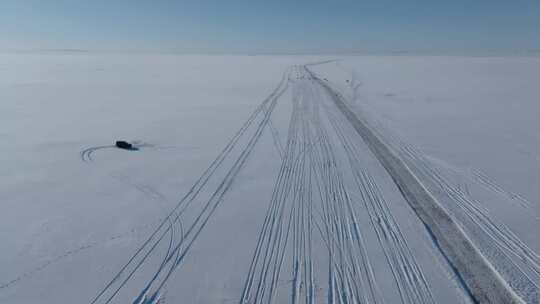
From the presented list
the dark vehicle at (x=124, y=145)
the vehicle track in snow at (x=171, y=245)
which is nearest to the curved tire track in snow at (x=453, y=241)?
the vehicle track in snow at (x=171, y=245)

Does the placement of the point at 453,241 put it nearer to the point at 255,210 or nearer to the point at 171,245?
the point at 255,210

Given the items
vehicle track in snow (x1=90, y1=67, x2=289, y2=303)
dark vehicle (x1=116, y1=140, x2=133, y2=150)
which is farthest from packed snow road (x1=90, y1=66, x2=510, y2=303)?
dark vehicle (x1=116, y1=140, x2=133, y2=150)

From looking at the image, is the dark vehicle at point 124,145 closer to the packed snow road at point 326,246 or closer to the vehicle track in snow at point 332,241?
the vehicle track in snow at point 332,241

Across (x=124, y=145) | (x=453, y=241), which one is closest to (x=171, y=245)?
(x=453, y=241)

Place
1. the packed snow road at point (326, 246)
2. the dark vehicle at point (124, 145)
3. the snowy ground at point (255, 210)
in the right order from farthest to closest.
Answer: the dark vehicle at point (124, 145), the snowy ground at point (255, 210), the packed snow road at point (326, 246)

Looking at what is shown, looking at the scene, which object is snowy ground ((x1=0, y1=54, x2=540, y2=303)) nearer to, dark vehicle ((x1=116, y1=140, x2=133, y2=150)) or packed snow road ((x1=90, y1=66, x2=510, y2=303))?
packed snow road ((x1=90, y1=66, x2=510, y2=303))

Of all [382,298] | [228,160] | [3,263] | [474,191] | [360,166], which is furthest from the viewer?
[228,160]

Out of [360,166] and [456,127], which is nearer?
[360,166]

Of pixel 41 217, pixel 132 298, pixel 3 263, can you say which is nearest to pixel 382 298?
pixel 132 298

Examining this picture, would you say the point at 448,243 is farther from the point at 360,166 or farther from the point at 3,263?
the point at 3,263
